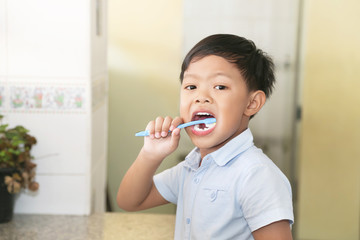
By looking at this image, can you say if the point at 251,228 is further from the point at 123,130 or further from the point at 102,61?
the point at 123,130

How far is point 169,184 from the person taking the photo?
3.46 ft

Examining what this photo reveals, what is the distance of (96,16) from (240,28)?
51.6 inches

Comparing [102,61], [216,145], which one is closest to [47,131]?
[102,61]

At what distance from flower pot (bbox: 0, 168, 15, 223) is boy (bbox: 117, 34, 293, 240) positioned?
537 millimetres

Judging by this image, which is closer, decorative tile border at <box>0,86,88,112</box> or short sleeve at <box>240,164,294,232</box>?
short sleeve at <box>240,164,294,232</box>

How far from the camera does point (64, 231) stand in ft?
4.38

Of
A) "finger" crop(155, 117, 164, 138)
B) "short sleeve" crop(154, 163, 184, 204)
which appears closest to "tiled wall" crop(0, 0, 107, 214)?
"short sleeve" crop(154, 163, 184, 204)

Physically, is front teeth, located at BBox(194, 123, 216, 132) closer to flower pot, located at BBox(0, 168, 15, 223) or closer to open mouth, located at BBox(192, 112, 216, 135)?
open mouth, located at BBox(192, 112, 216, 135)

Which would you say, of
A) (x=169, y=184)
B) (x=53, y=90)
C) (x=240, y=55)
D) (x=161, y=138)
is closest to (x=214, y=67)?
(x=240, y=55)

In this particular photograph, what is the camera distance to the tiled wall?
139 centimetres

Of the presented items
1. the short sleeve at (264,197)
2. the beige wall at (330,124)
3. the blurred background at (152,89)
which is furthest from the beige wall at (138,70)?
the short sleeve at (264,197)

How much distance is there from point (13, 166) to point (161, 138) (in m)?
0.58

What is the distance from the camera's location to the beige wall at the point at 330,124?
251cm

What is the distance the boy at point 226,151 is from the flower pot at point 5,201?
54cm
